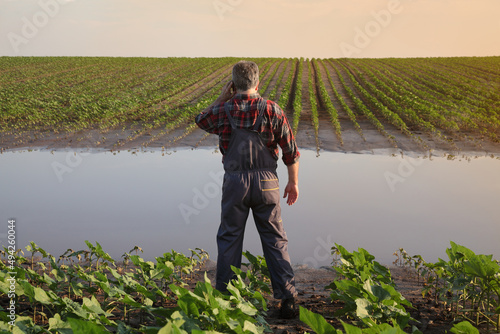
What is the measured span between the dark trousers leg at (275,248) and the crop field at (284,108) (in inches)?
373

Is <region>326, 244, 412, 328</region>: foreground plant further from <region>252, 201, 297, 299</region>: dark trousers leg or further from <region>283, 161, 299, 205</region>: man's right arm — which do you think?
<region>283, 161, 299, 205</region>: man's right arm

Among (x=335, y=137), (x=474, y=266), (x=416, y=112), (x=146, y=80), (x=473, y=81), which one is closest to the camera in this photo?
(x=474, y=266)

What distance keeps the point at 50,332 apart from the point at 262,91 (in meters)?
24.0

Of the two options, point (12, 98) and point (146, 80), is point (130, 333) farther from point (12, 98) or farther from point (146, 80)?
point (146, 80)

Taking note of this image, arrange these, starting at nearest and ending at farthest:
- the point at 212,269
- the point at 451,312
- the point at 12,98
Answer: the point at 451,312 < the point at 212,269 < the point at 12,98

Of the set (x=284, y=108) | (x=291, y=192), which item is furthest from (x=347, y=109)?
(x=291, y=192)

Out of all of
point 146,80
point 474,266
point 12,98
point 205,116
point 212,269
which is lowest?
point 212,269

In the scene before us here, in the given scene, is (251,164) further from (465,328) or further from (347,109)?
(347,109)

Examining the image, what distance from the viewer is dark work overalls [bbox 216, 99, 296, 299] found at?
3996mm

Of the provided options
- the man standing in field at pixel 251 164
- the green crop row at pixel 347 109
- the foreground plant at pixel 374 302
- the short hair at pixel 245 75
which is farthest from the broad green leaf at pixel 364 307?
the green crop row at pixel 347 109

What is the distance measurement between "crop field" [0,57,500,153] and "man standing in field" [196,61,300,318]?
9.50 m

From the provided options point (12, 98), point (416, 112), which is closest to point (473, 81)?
point (416, 112)

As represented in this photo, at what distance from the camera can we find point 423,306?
423cm

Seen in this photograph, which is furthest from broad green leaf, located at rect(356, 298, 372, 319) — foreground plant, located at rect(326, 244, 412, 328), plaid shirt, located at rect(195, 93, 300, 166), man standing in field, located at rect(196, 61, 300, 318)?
plaid shirt, located at rect(195, 93, 300, 166)
